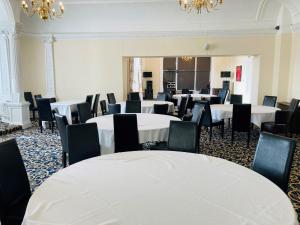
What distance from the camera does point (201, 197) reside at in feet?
5.89

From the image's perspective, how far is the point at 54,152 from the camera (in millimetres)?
→ 5559

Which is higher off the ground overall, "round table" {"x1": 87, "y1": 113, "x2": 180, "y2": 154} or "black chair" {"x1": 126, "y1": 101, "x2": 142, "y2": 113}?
"black chair" {"x1": 126, "y1": 101, "x2": 142, "y2": 113}

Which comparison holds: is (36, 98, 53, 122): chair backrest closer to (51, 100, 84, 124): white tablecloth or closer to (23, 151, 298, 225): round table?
(51, 100, 84, 124): white tablecloth

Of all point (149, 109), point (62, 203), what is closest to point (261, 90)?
point (149, 109)

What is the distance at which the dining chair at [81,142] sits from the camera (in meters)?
3.00

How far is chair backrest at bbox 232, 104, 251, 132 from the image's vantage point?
5.84 m

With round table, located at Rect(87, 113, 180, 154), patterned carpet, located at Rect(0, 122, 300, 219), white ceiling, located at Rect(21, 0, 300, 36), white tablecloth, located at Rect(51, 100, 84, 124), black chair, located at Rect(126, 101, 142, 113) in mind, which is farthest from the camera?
white ceiling, located at Rect(21, 0, 300, 36)

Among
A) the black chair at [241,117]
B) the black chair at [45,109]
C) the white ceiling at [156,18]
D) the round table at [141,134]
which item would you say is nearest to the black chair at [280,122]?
the black chair at [241,117]

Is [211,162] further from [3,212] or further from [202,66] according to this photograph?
[202,66]

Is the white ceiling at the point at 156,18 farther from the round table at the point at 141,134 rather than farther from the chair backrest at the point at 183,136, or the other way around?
the chair backrest at the point at 183,136

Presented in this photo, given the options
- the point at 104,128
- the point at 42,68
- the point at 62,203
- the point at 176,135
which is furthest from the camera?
the point at 42,68

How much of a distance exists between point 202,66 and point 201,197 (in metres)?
16.2

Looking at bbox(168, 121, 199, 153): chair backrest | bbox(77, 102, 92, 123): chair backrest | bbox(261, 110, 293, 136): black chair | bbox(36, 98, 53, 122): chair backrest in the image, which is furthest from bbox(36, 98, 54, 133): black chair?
bbox(261, 110, 293, 136): black chair

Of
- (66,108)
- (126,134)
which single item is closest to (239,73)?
(66,108)
